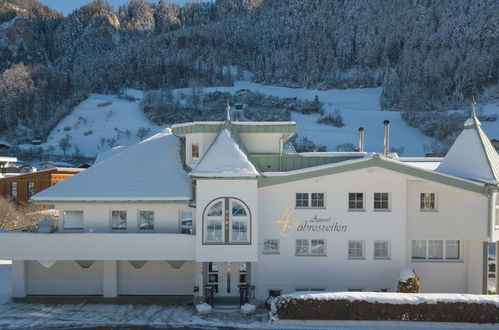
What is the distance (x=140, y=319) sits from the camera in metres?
15.8

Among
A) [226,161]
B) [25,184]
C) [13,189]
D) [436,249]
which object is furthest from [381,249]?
[13,189]

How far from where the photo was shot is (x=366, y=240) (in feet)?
57.2

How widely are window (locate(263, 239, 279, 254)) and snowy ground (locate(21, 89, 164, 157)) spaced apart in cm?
7658

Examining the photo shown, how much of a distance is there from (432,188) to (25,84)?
427 feet

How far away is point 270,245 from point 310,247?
1.81m

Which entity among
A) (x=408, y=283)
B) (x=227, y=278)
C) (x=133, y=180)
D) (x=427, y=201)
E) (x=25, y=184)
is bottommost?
(x=227, y=278)

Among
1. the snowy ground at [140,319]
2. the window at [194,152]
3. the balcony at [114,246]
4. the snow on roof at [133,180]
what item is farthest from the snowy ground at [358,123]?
the balcony at [114,246]

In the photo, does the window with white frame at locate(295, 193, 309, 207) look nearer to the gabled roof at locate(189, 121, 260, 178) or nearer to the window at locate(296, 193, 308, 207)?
the window at locate(296, 193, 308, 207)

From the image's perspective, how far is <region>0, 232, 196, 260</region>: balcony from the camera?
673 inches

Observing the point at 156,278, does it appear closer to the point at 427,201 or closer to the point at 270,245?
the point at 270,245

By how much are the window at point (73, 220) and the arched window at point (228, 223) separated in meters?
6.52

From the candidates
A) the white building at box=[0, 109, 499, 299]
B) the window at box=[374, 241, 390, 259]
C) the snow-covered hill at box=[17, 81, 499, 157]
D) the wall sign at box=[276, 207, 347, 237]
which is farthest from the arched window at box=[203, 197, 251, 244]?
the snow-covered hill at box=[17, 81, 499, 157]

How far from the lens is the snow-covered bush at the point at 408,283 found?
1608 cm

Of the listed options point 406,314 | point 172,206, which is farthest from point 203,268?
point 406,314
